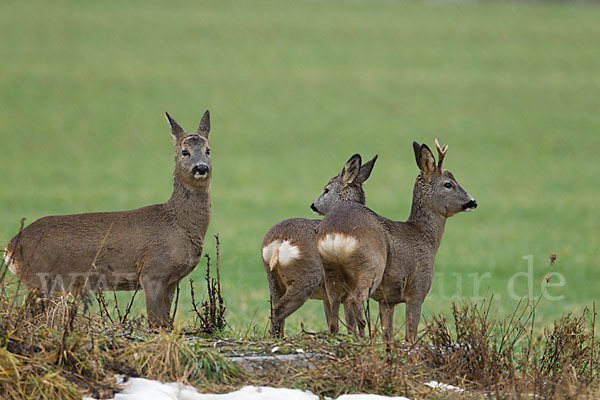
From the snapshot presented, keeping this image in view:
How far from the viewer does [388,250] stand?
7.91 m

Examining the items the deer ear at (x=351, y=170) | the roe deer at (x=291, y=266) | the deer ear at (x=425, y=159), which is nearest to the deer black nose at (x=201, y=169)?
the roe deer at (x=291, y=266)

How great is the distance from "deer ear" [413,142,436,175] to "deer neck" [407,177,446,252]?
0.16m

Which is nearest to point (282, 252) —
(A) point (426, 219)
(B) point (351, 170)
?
(B) point (351, 170)

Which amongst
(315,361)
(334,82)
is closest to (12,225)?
(315,361)

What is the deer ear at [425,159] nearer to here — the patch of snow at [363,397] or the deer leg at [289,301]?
the deer leg at [289,301]

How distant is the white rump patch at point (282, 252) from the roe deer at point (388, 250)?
0.28 meters

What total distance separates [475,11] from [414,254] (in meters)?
48.3

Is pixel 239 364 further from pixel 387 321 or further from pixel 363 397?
pixel 387 321

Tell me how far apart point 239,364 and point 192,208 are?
2.10 metres

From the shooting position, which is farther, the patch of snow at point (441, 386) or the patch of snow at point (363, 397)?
the patch of snow at point (441, 386)

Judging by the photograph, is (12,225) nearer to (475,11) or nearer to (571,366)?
(571,366)

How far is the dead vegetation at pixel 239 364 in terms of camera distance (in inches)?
239

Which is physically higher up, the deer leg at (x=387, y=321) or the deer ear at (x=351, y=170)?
the deer ear at (x=351, y=170)

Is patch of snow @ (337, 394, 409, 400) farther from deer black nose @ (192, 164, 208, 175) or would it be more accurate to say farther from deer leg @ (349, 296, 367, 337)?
deer black nose @ (192, 164, 208, 175)
